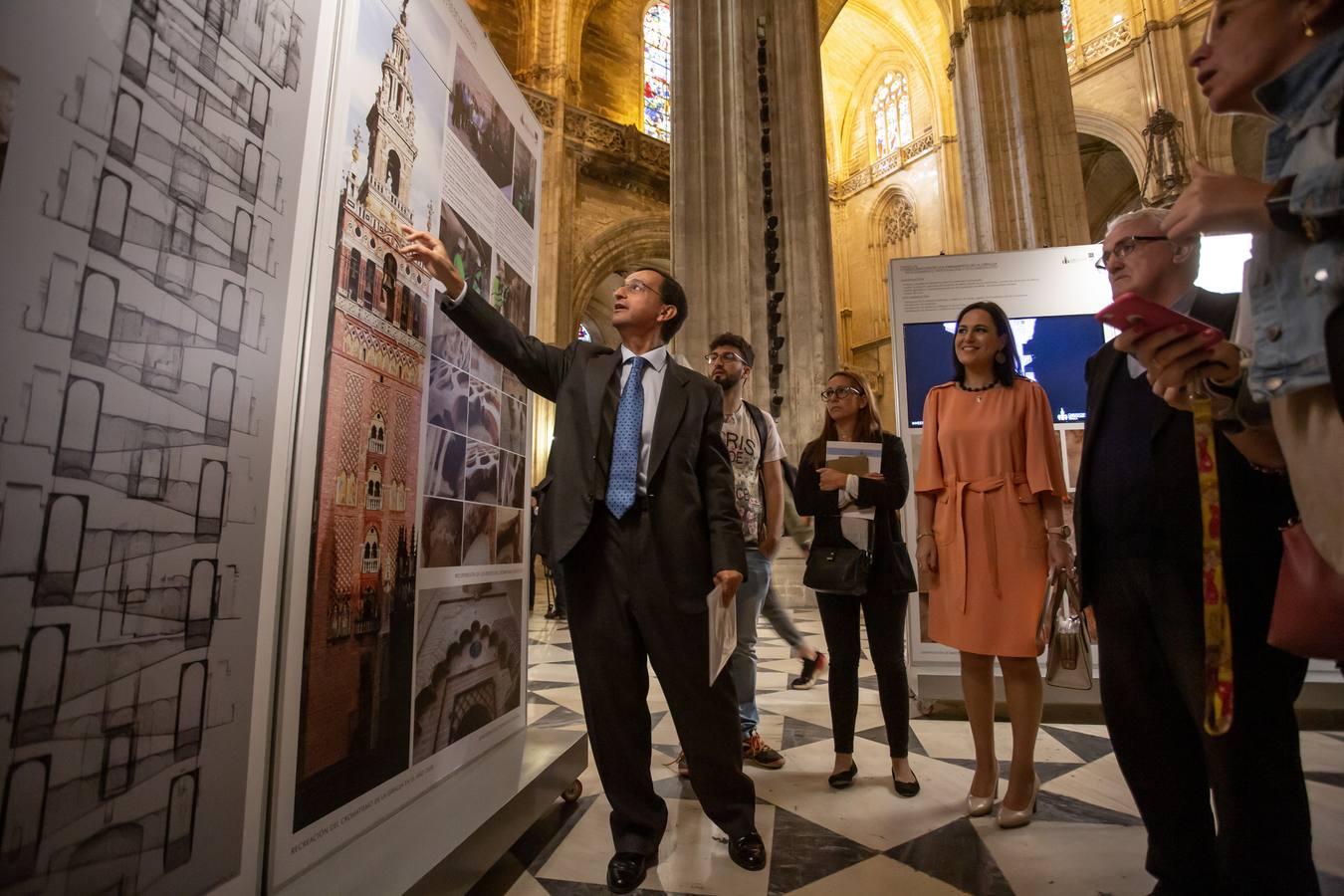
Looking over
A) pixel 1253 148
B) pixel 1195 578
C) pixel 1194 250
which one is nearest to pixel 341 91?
pixel 1194 250

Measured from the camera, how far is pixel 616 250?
15.3 meters

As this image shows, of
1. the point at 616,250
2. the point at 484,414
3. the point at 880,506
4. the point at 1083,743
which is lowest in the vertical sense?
the point at 1083,743

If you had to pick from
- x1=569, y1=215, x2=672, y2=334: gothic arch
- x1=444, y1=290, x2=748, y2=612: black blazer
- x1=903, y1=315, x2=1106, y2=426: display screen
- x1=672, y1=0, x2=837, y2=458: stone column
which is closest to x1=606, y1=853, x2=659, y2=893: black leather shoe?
x1=444, y1=290, x2=748, y2=612: black blazer

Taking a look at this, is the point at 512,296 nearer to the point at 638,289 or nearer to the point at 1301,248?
the point at 638,289

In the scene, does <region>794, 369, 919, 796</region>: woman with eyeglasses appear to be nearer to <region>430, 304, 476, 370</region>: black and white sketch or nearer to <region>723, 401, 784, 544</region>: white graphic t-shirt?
<region>723, 401, 784, 544</region>: white graphic t-shirt

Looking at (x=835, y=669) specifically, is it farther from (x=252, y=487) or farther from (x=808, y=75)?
(x=808, y=75)

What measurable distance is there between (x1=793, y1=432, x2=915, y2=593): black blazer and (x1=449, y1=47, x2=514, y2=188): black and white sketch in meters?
1.50

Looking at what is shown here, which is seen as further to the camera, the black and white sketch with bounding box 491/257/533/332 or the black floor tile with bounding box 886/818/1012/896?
the black and white sketch with bounding box 491/257/533/332

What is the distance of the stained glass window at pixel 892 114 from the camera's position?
19953 mm

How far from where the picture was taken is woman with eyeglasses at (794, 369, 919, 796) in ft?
7.50

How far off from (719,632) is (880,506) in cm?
100

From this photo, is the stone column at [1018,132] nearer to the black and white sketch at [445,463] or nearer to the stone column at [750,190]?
the stone column at [750,190]

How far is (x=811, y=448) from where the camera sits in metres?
2.56

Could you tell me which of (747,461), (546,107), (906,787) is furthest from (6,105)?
(546,107)
